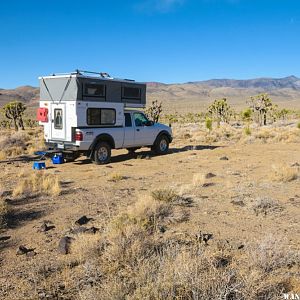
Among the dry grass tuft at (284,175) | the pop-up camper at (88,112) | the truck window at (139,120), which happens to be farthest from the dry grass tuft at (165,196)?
the truck window at (139,120)

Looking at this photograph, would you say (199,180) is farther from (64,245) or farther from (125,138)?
(125,138)

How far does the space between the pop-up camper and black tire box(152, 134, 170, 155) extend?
1.28 m

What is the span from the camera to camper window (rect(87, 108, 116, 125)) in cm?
1316

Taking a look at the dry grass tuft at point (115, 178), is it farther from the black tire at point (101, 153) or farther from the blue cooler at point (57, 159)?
the blue cooler at point (57, 159)

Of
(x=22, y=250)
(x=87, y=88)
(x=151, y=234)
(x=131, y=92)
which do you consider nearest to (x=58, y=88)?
(x=87, y=88)

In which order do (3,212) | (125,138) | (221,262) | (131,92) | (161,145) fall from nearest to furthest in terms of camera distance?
1. (221,262)
2. (3,212)
3. (125,138)
4. (131,92)
5. (161,145)

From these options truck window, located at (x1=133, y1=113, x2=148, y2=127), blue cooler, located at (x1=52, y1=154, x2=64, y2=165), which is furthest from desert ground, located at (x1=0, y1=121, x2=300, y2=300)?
truck window, located at (x1=133, y1=113, x2=148, y2=127)

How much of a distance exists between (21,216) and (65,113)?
6385 mm

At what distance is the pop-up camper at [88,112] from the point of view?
12766mm

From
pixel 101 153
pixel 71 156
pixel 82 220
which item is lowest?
pixel 82 220

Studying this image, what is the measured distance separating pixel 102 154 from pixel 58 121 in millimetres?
1907

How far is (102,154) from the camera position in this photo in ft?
44.8

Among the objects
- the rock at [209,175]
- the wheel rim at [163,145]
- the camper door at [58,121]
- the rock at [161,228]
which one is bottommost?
the rock at [161,228]

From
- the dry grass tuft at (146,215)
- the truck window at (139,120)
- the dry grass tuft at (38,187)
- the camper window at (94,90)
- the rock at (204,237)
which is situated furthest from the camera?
the truck window at (139,120)
